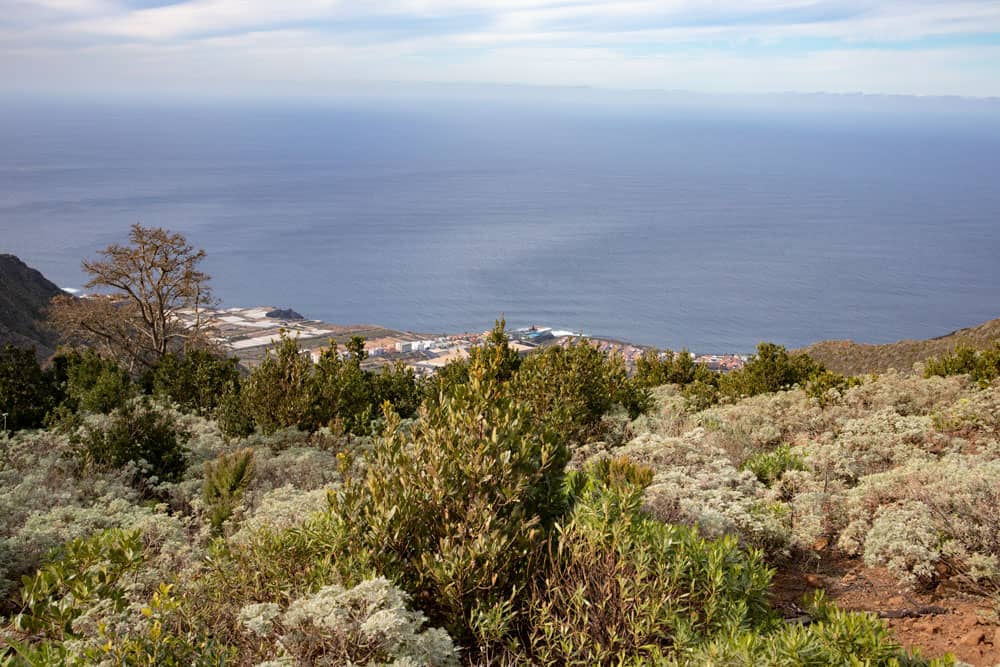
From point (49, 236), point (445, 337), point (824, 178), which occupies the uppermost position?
point (824, 178)

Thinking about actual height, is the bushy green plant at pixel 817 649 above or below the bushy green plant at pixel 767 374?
above

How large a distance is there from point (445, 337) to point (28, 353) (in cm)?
5476

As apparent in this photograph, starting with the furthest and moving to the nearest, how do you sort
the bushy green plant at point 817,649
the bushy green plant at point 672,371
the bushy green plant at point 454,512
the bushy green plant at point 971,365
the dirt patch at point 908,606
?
the bushy green plant at point 672,371
the bushy green plant at point 971,365
the dirt patch at point 908,606
the bushy green plant at point 454,512
the bushy green plant at point 817,649

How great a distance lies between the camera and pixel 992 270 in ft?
322

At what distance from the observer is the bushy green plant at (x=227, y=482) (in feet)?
19.9

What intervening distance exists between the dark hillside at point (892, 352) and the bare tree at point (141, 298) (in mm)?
20876

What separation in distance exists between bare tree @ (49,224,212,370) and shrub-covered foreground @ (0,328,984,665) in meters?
12.0

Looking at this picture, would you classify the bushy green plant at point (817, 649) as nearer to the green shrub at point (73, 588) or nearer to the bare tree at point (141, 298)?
the green shrub at point (73, 588)

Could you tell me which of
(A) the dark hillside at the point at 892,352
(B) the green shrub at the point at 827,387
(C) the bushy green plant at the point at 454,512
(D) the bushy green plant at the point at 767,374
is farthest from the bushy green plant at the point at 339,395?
(A) the dark hillside at the point at 892,352

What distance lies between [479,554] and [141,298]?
57.1ft

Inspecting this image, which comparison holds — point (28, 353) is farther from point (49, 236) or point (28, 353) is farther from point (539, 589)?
point (49, 236)

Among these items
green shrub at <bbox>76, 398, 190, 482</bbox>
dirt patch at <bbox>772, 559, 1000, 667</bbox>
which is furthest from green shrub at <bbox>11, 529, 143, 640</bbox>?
green shrub at <bbox>76, 398, 190, 482</bbox>

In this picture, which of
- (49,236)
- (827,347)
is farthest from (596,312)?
(49,236)

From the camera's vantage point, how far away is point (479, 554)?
3.42 meters
